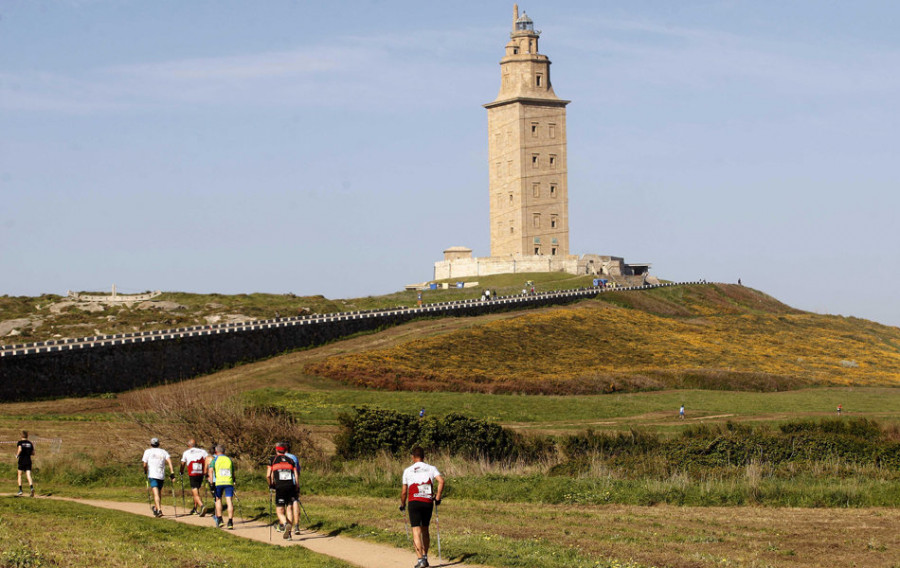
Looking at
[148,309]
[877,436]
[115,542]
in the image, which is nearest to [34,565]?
[115,542]

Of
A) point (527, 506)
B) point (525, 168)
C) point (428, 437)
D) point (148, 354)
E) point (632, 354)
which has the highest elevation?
point (525, 168)

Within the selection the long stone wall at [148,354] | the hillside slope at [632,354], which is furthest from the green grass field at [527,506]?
the hillside slope at [632,354]

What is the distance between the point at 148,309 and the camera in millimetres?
96500

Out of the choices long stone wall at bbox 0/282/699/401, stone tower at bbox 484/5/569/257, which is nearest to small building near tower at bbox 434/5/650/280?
stone tower at bbox 484/5/569/257

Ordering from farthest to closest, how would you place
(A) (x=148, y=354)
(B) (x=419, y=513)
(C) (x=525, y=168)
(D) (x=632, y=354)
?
(C) (x=525, y=168) < (D) (x=632, y=354) < (A) (x=148, y=354) < (B) (x=419, y=513)

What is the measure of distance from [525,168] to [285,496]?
351ft

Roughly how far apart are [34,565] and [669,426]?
3391cm

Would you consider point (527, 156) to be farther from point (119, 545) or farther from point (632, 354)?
point (119, 545)

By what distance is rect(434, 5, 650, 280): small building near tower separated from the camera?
124 m

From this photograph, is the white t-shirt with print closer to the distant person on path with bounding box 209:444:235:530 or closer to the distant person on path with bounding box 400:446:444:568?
the distant person on path with bounding box 209:444:235:530

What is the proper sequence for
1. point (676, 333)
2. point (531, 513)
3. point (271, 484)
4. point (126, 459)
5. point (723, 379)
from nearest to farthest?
point (271, 484) → point (531, 513) → point (126, 459) → point (723, 379) → point (676, 333)

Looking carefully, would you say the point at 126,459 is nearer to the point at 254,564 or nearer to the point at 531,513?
the point at 531,513

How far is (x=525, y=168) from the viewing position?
409 feet

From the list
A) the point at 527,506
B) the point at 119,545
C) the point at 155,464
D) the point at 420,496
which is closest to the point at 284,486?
the point at 119,545
